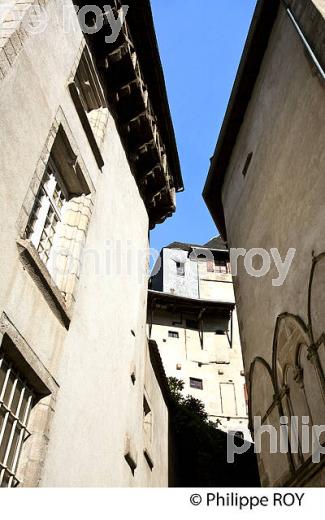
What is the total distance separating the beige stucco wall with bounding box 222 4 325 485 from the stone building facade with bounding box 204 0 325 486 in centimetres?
2

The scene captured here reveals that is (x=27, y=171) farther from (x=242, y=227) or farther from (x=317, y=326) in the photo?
(x=242, y=227)

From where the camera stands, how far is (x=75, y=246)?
5.94 metres

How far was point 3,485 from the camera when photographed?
3834mm

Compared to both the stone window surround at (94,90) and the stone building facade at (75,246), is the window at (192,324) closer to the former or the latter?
the stone building facade at (75,246)

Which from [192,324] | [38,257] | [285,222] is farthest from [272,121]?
[192,324]

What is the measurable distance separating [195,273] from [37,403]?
21.8 metres

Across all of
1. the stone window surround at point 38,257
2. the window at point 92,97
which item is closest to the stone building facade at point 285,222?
the window at point 92,97

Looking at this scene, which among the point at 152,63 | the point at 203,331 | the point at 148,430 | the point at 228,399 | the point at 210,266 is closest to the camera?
the point at 148,430

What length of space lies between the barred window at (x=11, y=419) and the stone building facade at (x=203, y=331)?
1605 cm

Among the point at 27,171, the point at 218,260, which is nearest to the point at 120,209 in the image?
the point at 27,171

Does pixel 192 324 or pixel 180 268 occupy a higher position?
pixel 180 268

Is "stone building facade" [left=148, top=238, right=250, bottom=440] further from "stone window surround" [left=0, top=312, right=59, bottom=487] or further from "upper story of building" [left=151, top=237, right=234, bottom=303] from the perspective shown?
"stone window surround" [left=0, top=312, right=59, bottom=487]

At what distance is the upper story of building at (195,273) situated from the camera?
986 inches

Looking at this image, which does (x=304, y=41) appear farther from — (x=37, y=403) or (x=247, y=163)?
(x=37, y=403)
